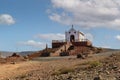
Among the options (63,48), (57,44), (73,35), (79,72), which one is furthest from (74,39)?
(79,72)

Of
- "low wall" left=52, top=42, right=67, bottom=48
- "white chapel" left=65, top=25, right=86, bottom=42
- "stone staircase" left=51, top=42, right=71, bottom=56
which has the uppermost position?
"white chapel" left=65, top=25, right=86, bottom=42

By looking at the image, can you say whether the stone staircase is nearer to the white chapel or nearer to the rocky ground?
the white chapel

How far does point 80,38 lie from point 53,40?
759cm

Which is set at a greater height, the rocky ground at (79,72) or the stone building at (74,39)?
the stone building at (74,39)

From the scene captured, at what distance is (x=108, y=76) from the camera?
54.3 ft

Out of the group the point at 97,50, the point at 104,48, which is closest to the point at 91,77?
the point at 97,50

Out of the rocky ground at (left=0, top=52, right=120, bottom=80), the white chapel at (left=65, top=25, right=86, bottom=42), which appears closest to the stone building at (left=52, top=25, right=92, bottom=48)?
the white chapel at (left=65, top=25, right=86, bottom=42)

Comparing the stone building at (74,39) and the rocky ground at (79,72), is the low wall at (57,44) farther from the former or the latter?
the rocky ground at (79,72)

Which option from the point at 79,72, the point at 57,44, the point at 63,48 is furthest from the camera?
the point at 57,44

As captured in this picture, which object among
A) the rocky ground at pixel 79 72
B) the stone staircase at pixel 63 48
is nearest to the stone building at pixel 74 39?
the stone staircase at pixel 63 48

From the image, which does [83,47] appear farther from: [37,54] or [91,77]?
[91,77]

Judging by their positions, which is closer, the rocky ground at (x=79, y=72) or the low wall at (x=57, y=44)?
the rocky ground at (x=79, y=72)

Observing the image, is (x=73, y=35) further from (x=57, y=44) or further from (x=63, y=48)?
(x=63, y=48)

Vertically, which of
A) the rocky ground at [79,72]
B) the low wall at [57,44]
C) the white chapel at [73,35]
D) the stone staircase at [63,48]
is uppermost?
the white chapel at [73,35]
